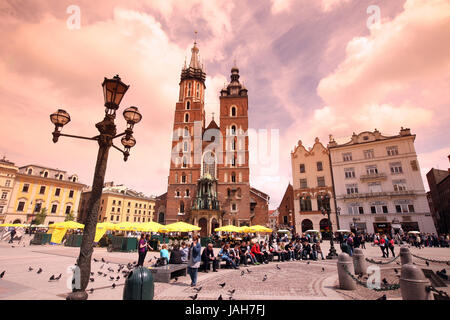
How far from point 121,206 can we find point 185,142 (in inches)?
1366

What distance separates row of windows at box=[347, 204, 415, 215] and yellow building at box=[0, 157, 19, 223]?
58.6 meters

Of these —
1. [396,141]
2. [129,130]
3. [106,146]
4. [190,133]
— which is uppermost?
[190,133]

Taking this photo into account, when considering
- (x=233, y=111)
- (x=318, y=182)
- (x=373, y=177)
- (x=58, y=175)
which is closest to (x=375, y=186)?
(x=373, y=177)

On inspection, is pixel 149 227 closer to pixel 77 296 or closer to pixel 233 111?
pixel 77 296

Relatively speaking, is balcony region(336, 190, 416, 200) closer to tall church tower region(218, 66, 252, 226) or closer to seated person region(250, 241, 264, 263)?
tall church tower region(218, 66, 252, 226)

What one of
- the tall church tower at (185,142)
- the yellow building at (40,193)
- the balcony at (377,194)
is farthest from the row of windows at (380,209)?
the yellow building at (40,193)

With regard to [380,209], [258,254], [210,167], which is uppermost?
[210,167]

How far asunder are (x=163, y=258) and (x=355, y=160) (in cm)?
3508

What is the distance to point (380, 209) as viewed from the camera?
32.2 meters
